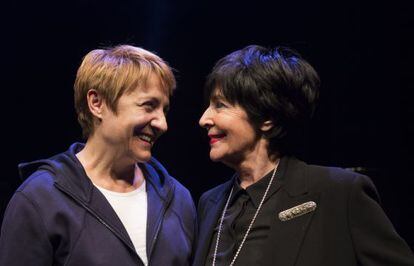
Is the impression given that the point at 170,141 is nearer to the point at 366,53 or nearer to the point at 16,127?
the point at 16,127

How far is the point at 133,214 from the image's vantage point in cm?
247

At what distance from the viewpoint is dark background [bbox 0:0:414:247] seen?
352cm

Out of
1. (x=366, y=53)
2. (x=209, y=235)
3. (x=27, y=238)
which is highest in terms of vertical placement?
(x=366, y=53)

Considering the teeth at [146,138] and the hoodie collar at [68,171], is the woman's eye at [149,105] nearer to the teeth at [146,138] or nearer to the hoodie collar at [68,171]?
the teeth at [146,138]

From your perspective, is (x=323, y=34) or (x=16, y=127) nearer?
(x=16, y=127)

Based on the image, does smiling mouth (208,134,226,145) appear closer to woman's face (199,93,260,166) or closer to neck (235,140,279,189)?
woman's face (199,93,260,166)

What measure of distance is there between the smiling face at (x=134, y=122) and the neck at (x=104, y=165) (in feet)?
0.09

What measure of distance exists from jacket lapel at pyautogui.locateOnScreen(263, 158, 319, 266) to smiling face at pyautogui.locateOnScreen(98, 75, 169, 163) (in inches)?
23.9

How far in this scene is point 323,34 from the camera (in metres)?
3.83

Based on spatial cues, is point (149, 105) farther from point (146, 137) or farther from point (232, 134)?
point (232, 134)

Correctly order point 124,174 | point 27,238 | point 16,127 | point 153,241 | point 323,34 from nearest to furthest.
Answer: point 27,238
point 153,241
point 124,174
point 16,127
point 323,34

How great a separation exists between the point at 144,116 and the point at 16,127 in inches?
53.3

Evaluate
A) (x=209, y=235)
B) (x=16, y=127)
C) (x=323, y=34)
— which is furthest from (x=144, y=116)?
(x=323, y=34)

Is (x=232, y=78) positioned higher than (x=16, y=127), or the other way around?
(x=232, y=78)
